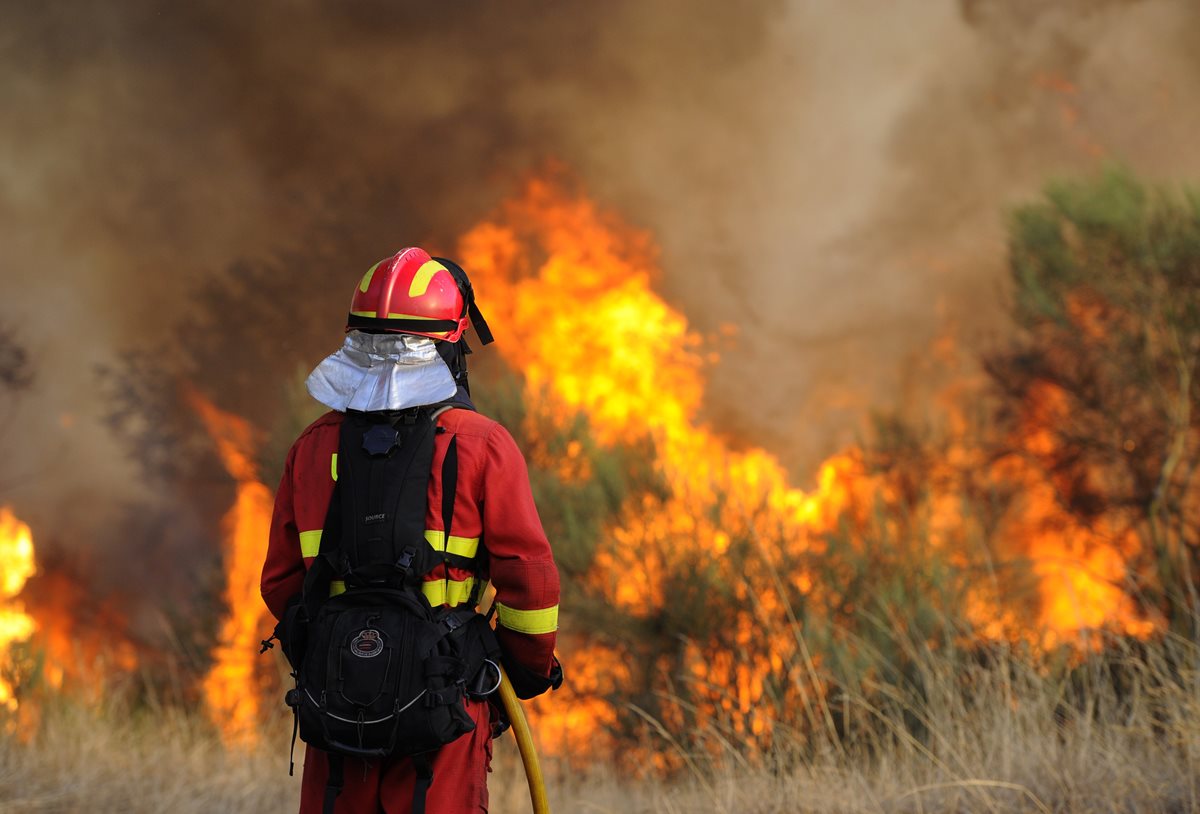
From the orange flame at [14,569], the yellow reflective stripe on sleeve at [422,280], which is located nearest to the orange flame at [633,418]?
the yellow reflective stripe on sleeve at [422,280]

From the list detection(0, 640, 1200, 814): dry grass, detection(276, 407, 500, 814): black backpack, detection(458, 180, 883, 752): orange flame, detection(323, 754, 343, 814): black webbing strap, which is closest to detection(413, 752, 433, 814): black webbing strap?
detection(276, 407, 500, 814): black backpack

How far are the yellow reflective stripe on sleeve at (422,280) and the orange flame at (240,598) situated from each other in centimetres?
450

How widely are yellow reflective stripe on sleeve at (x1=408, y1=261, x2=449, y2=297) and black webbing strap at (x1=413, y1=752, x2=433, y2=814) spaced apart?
3.03 ft

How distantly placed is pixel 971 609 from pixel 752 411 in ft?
23.8

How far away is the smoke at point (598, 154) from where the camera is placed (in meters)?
13.8

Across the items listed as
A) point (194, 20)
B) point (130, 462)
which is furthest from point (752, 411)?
point (194, 20)

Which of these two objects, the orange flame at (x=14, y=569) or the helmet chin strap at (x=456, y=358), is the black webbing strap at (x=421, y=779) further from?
the orange flame at (x=14, y=569)

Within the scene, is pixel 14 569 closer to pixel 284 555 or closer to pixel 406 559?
pixel 284 555

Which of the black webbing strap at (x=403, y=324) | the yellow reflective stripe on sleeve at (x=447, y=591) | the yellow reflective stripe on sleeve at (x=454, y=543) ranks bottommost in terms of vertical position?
the yellow reflective stripe on sleeve at (x=447, y=591)

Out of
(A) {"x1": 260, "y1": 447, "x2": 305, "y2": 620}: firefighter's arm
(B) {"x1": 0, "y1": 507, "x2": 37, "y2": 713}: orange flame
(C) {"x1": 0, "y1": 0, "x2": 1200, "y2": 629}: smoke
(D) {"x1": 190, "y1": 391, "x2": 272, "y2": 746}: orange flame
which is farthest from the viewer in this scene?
(C) {"x1": 0, "y1": 0, "x2": 1200, "y2": 629}: smoke

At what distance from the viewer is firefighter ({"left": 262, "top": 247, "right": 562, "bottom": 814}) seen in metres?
2.20

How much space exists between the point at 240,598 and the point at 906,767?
8.48 m

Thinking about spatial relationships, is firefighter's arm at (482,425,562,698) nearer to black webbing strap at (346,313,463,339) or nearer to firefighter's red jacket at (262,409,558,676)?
firefighter's red jacket at (262,409,558,676)

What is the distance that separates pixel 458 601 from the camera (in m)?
2.24
